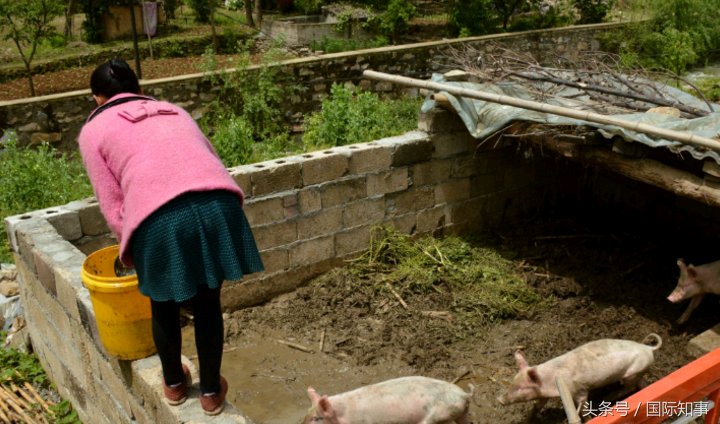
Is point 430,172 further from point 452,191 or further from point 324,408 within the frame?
point 324,408

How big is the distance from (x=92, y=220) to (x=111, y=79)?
2.50 m

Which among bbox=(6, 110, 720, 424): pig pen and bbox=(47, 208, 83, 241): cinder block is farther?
bbox=(47, 208, 83, 241): cinder block

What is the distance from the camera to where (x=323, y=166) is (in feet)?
20.8

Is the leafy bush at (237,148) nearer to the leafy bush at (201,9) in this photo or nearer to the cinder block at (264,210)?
the cinder block at (264,210)

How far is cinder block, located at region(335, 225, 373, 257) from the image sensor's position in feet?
22.1

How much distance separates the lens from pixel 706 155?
16.7 feet

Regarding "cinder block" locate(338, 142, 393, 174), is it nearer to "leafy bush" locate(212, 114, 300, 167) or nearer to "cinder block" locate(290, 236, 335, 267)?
"cinder block" locate(290, 236, 335, 267)

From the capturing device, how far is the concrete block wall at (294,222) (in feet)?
14.1

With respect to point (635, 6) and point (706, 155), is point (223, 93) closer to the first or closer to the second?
point (706, 155)

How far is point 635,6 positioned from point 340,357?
1370cm

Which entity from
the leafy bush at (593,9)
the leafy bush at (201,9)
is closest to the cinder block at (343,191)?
the leafy bush at (593,9)

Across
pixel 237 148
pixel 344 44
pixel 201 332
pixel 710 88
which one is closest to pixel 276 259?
pixel 237 148

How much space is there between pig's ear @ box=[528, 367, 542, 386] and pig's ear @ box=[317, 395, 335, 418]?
4.56 feet

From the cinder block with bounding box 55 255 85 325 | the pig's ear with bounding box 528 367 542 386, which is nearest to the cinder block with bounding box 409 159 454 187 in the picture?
the pig's ear with bounding box 528 367 542 386
